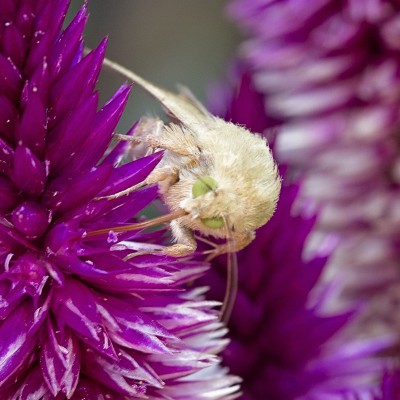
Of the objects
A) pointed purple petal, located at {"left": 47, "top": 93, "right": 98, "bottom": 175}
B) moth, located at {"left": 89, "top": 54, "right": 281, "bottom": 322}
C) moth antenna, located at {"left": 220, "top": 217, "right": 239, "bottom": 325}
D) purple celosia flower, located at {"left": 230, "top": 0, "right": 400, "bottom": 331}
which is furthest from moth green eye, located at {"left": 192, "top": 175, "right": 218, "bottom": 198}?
purple celosia flower, located at {"left": 230, "top": 0, "right": 400, "bottom": 331}

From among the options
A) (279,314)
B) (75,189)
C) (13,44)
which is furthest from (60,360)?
(279,314)

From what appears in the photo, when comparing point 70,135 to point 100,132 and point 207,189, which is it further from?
point 207,189

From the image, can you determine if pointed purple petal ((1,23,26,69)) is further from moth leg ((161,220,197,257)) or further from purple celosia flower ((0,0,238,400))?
moth leg ((161,220,197,257))

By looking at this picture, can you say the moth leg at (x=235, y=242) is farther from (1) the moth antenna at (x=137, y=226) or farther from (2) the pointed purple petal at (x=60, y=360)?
(2) the pointed purple petal at (x=60, y=360)

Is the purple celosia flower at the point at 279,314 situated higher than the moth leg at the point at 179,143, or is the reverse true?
the moth leg at the point at 179,143

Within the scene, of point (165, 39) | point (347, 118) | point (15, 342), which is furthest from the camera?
point (165, 39)

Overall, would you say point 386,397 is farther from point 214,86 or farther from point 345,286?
point 214,86

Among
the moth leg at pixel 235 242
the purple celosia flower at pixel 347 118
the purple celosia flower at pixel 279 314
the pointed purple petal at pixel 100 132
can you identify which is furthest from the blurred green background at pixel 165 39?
the pointed purple petal at pixel 100 132

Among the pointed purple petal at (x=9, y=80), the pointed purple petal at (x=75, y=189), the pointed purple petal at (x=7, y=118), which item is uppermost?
the pointed purple petal at (x=9, y=80)

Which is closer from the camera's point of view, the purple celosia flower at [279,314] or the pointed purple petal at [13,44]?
the pointed purple petal at [13,44]
